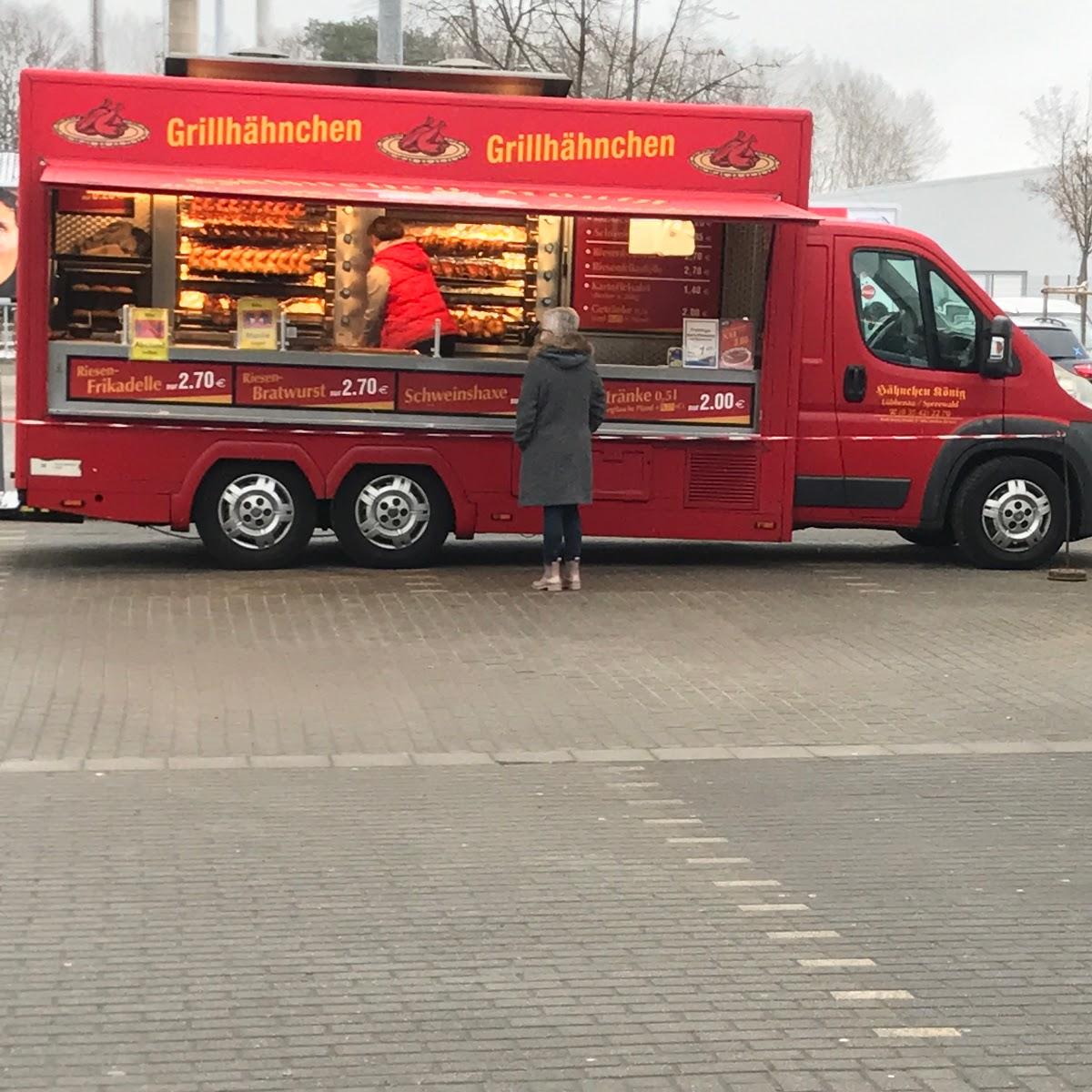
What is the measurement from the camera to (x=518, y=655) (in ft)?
32.2

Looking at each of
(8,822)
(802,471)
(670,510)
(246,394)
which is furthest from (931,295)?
(8,822)

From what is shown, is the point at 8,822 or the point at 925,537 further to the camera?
the point at 925,537

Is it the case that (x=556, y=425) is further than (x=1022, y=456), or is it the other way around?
(x=1022, y=456)

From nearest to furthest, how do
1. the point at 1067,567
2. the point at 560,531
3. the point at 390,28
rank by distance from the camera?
the point at 560,531, the point at 1067,567, the point at 390,28

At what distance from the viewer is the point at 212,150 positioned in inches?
474

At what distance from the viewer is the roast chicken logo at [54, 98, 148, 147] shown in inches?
470

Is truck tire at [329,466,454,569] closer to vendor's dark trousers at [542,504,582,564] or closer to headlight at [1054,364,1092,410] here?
vendor's dark trousers at [542,504,582,564]

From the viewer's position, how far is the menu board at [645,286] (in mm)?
12703

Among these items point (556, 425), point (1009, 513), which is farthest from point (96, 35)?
point (556, 425)

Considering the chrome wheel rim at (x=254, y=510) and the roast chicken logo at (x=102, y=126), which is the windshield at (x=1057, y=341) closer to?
the chrome wheel rim at (x=254, y=510)

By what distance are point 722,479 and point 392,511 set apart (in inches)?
84.2

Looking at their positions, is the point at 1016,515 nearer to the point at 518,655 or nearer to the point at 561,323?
the point at 561,323

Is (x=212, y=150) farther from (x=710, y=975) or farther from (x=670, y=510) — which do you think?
(x=710, y=975)

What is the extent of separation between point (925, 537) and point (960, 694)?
5311 millimetres
